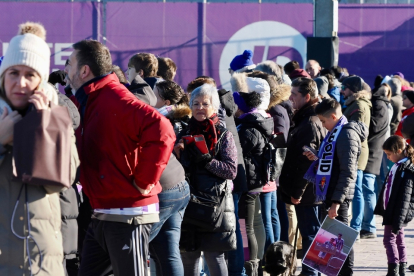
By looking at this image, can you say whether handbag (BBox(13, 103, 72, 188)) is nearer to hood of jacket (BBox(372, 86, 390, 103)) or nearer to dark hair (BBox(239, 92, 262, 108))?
dark hair (BBox(239, 92, 262, 108))

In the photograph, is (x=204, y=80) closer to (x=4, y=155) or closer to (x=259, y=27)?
(x=4, y=155)

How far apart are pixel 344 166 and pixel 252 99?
3.47 ft

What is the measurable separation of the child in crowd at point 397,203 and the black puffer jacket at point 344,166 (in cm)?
68

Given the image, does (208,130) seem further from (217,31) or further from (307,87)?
(217,31)

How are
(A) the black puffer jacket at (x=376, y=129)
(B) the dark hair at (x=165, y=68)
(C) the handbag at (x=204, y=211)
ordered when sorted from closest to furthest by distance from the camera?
(C) the handbag at (x=204, y=211)
(B) the dark hair at (x=165, y=68)
(A) the black puffer jacket at (x=376, y=129)

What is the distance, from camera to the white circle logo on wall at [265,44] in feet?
51.8

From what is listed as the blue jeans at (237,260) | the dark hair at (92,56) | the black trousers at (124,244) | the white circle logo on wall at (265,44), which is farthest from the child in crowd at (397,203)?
the white circle logo on wall at (265,44)

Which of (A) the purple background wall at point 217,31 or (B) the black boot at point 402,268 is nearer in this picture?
(B) the black boot at point 402,268

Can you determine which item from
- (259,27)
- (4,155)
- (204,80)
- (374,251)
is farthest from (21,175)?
(259,27)

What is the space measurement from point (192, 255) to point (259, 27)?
10.9m

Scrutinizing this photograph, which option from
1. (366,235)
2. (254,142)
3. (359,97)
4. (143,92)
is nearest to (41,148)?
(143,92)

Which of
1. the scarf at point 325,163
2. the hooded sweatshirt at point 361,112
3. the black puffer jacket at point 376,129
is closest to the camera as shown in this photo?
the scarf at point 325,163

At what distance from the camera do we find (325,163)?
255 inches

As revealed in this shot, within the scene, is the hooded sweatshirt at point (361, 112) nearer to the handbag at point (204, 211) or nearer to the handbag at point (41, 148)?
the handbag at point (204, 211)
